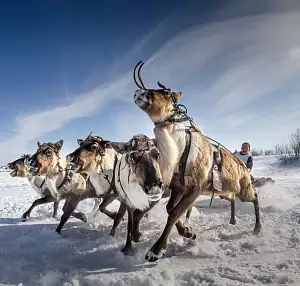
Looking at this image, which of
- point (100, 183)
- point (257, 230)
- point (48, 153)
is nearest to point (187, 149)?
point (257, 230)

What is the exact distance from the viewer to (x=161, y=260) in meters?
4.59

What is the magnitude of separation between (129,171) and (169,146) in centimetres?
80

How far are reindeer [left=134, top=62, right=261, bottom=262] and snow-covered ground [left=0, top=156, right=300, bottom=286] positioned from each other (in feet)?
1.49

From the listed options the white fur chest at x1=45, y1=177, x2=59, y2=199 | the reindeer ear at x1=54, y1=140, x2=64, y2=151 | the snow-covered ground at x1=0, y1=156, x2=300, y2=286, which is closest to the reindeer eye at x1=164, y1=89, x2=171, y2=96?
the snow-covered ground at x1=0, y1=156, x2=300, y2=286

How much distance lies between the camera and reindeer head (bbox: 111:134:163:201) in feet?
13.9

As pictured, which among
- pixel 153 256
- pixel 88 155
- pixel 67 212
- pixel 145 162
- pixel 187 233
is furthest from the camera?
pixel 67 212

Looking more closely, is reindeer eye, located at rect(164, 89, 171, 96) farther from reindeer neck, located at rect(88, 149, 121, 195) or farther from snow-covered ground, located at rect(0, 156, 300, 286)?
reindeer neck, located at rect(88, 149, 121, 195)

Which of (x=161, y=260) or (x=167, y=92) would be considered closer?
(x=161, y=260)

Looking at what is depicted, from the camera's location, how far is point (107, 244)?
18.7 ft

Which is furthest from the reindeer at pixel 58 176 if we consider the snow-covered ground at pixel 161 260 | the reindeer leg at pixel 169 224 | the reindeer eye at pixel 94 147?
the reindeer leg at pixel 169 224

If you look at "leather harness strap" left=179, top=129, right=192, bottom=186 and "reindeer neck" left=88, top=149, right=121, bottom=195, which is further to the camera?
"reindeer neck" left=88, top=149, right=121, bottom=195

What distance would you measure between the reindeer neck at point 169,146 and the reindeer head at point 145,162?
17 cm

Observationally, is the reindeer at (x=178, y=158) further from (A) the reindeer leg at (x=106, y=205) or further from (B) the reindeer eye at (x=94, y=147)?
(A) the reindeer leg at (x=106, y=205)

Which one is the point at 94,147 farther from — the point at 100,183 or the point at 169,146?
the point at 169,146
